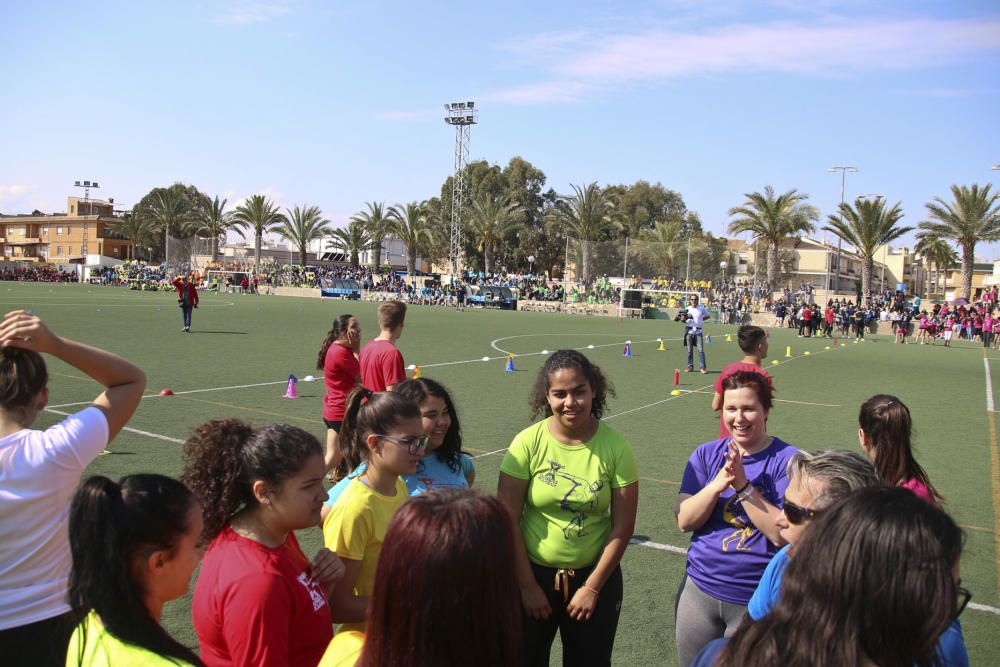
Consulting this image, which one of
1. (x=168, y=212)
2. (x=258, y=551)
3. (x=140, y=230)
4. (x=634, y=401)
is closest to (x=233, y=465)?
(x=258, y=551)

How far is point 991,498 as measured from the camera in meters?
8.55

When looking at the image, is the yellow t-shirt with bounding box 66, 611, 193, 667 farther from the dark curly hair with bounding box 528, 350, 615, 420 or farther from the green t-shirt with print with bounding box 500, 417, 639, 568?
the dark curly hair with bounding box 528, 350, 615, 420

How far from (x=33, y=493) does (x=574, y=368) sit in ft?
7.53

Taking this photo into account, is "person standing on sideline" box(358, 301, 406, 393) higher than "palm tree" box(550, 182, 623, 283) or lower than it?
lower

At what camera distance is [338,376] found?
7.29 metres

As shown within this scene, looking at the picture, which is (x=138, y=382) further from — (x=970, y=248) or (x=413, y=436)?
(x=970, y=248)

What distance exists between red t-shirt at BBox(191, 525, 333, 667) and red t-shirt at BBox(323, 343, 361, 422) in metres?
4.77

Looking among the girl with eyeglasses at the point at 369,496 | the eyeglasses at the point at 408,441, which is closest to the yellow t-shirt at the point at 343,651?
the girl with eyeglasses at the point at 369,496

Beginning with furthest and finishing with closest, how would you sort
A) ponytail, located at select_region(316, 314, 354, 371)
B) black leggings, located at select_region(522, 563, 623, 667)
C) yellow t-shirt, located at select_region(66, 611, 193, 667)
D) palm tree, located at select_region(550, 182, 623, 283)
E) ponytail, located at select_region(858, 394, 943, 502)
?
palm tree, located at select_region(550, 182, 623, 283) → ponytail, located at select_region(316, 314, 354, 371) → ponytail, located at select_region(858, 394, 943, 502) → black leggings, located at select_region(522, 563, 623, 667) → yellow t-shirt, located at select_region(66, 611, 193, 667)

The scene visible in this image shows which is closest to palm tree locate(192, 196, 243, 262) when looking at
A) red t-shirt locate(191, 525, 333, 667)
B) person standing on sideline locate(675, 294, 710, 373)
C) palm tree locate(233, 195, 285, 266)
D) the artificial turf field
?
palm tree locate(233, 195, 285, 266)

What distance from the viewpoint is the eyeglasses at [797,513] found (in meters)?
2.56

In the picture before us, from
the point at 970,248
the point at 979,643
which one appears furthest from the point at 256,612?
the point at 970,248

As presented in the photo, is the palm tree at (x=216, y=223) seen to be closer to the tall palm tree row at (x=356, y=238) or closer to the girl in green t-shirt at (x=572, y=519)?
the tall palm tree row at (x=356, y=238)

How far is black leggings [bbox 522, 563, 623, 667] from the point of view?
3.49 metres
